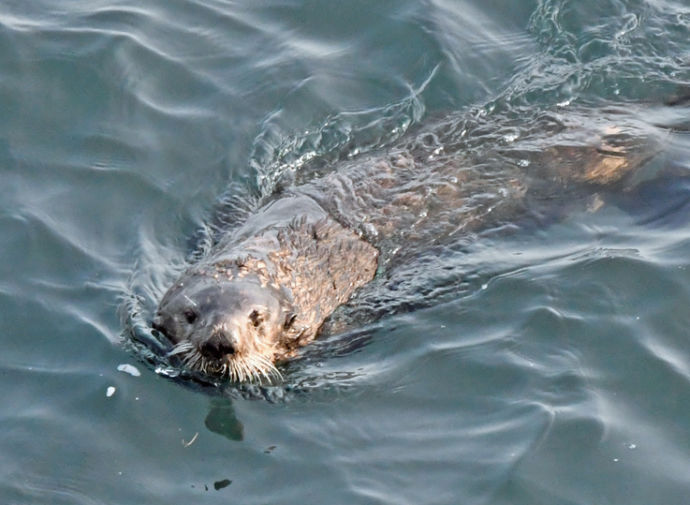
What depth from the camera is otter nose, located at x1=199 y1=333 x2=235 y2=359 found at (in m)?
6.57

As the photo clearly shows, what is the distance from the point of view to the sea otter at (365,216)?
22.2 feet

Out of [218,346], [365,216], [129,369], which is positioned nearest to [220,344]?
[218,346]

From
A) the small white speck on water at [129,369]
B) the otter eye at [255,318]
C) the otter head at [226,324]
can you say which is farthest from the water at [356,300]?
the otter eye at [255,318]

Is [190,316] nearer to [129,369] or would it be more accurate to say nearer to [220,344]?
[220,344]

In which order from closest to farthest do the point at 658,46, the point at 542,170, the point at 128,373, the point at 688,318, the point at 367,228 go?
the point at 128,373
the point at 688,318
the point at 367,228
the point at 542,170
the point at 658,46

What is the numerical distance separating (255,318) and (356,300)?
2.89ft

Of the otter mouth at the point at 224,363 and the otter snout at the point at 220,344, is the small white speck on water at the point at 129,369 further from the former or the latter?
the otter snout at the point at 220,344

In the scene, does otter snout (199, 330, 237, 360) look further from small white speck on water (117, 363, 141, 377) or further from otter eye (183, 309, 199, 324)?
small white speck on water (117, 363, 141, 377)

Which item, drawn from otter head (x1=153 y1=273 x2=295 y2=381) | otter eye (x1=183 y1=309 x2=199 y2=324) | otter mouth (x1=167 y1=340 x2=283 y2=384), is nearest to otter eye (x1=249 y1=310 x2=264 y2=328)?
otter head (x1=153 y1=273 x2=295 y2=381)

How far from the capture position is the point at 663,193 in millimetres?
8305

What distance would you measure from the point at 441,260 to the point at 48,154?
3030 mm

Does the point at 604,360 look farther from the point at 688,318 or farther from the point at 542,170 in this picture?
the point at 542,170

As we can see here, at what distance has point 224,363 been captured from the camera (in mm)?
6684

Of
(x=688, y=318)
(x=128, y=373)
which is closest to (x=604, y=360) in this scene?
(x=688, y=318)
